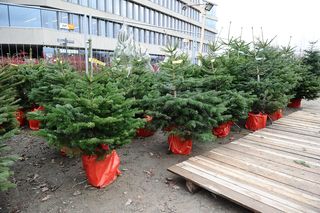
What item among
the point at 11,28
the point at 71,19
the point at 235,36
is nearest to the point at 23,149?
the point at 235,36

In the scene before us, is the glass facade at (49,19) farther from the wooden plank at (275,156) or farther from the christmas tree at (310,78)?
the wooden plank at (275,156)

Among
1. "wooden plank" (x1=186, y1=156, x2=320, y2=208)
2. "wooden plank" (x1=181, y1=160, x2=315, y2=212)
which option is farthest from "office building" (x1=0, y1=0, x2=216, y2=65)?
"wooden plank" (x1=181, y1=160, x2=315, y2=212)

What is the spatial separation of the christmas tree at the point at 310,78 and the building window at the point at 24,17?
20341 millimetres

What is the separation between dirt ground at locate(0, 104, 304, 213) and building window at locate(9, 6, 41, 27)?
19.5 m

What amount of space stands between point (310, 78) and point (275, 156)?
5.15 metres

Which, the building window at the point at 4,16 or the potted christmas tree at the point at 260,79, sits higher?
the building window at the point at 4,16

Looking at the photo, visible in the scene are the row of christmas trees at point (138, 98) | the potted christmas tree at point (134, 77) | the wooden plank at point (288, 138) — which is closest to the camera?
the row of christmas trees at point (138, 98)

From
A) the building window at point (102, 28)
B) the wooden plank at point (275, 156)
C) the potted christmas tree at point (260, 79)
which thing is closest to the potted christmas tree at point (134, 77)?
the wooden plank at point (275, 156)

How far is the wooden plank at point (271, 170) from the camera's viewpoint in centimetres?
301

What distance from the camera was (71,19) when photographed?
22.2m

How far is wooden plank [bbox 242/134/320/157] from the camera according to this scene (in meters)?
4.03

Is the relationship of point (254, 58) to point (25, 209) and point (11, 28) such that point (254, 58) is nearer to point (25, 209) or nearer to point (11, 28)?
point (25, 209)

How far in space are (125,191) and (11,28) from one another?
70.2ft

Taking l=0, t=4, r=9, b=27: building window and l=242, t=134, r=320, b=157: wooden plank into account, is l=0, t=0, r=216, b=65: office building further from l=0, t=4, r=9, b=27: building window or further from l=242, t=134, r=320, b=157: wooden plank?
l=242, t=134, r=320, b=157: wooden plank
